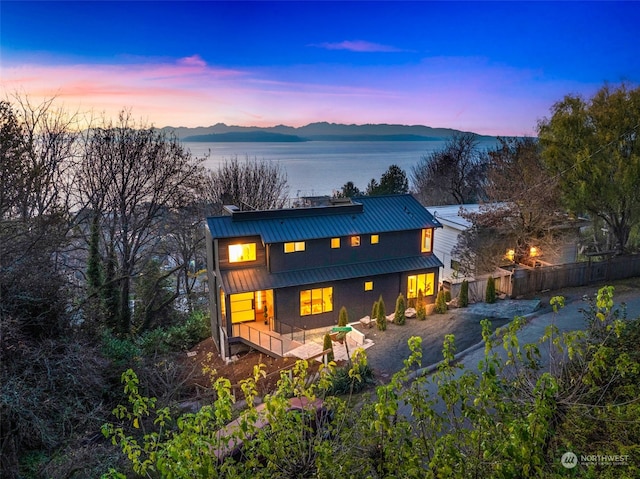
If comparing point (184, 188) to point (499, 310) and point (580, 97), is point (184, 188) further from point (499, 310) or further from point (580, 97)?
point (580, 97)

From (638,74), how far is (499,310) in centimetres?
1305

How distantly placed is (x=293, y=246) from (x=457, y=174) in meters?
30.5

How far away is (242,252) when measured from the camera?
1839 centimetres

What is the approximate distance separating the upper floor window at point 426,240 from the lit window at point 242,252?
902 centimetres

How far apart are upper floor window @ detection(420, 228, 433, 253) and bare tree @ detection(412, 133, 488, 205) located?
893 inches

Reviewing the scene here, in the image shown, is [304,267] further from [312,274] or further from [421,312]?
[421,312]

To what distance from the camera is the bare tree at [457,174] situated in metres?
43.1

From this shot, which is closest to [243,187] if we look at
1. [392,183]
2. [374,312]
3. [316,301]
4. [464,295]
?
[392,183]

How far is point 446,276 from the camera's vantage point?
25031 millimetres

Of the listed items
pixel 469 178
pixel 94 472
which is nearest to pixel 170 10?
pixel 94 472

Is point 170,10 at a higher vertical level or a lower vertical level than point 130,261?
higher

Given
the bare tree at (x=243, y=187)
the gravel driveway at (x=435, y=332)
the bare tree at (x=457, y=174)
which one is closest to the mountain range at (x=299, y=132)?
the bare tree at (x=457, y=174)

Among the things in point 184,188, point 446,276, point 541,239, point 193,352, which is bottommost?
point 193,352

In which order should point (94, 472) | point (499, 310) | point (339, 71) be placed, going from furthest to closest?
point (339, 71) → point (499, 310) → point (94, 472)
